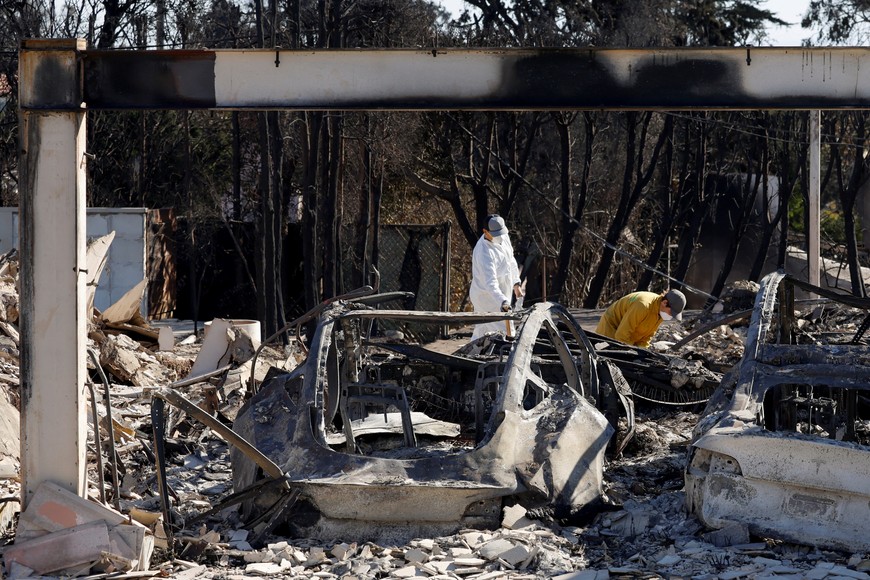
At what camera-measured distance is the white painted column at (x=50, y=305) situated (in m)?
6.46

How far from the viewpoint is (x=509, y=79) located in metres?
6.98

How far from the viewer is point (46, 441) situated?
21.2 feet

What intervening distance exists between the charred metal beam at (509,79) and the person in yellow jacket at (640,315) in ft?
16.8

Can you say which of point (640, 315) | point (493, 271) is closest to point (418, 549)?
point (640, 315)

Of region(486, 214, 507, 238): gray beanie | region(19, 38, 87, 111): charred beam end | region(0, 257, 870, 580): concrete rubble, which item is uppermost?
region(19, 38, 87, 111): charred beam end

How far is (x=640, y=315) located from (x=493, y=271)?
1.90 meters

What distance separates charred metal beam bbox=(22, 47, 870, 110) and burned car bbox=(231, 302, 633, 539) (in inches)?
57.7

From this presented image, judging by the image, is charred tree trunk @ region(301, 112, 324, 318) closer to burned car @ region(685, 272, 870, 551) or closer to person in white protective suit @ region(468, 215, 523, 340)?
person in white protective suit @ region(468, 215, 523, 340)

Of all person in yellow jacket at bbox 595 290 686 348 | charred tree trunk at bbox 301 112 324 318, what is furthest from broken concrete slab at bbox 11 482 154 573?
charred tree trunk at bbox 301 112 324 318

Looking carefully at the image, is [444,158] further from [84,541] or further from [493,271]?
[84,541]

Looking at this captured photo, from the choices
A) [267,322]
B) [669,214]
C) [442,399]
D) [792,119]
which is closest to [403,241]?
[267,322]

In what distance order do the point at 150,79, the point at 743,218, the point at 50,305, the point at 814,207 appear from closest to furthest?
1. the point at 50,305
2. the point at 150,79
3. the point at 814,207
4. the point at 743,218

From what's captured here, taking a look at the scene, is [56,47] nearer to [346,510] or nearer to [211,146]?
[346,510]

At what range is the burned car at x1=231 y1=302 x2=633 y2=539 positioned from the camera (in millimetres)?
6324
